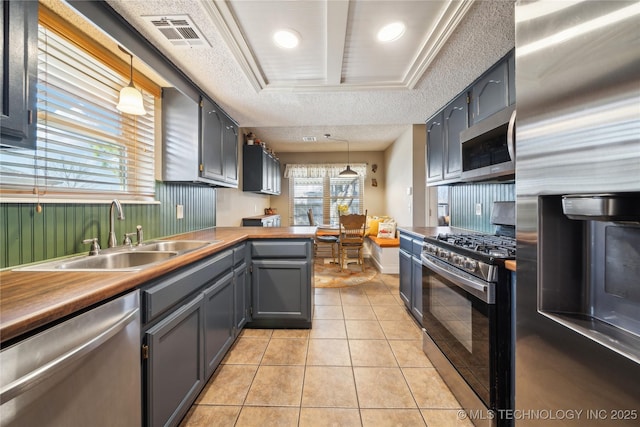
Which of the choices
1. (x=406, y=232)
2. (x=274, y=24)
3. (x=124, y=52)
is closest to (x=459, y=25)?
(x=274, y=24)

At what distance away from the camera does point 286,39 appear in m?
1.77

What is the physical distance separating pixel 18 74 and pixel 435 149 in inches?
119

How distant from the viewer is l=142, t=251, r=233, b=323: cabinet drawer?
106cm

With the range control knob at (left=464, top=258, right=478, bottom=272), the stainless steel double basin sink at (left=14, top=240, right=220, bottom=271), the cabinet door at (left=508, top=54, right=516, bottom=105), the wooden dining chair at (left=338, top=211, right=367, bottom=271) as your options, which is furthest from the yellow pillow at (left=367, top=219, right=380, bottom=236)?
the stainless steel double basin sink at (left=14, top=240, right=220, bottom=271)

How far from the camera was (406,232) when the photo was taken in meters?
2.70

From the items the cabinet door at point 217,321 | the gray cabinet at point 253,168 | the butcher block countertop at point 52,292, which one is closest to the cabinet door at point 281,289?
the cabinet door at point 217,321

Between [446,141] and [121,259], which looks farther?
[446,141]

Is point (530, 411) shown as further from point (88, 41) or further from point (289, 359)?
point (88, 41)

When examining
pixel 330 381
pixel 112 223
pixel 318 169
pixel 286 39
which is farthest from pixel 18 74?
pixel 318 169

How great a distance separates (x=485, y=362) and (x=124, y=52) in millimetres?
2801

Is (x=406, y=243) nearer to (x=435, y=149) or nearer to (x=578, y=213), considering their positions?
(x=435, y=149)

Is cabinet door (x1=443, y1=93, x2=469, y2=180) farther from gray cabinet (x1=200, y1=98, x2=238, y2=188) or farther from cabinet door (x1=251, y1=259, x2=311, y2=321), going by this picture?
gray cabinet (x1=200, y1=98, x2=238, y2=188)

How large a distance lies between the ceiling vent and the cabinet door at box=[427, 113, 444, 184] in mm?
2280

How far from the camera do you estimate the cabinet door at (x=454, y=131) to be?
2.30 metres
